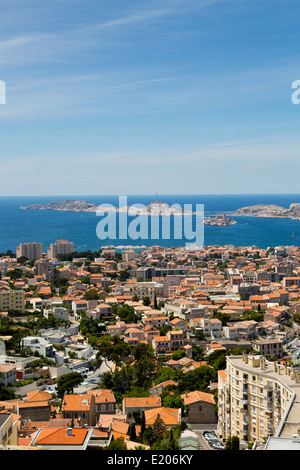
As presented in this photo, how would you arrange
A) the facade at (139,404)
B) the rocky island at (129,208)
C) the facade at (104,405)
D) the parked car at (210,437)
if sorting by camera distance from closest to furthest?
the parked car at (210,437) → the facade at (139,404) → the facade at (104,405) → the rocky island at (129,208)

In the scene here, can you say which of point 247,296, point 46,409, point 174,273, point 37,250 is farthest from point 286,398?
point 37,250

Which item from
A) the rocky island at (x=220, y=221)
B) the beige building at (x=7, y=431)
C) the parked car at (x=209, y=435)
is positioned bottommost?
the parked car at (x=209, y=435)

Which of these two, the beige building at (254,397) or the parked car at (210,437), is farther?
the parked car at (210,437)

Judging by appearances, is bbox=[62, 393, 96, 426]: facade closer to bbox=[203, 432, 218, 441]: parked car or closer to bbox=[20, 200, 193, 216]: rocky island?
bbox=[203, 432, 218, 441]: parked car

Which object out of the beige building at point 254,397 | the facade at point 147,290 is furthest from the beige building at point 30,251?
the beige building at point 254,397

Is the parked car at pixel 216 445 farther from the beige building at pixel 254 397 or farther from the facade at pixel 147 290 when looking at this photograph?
the facade at pixel 147 290

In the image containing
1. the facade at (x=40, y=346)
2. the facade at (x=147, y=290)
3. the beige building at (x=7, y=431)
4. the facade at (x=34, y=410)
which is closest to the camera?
the beige building at (x=7, y=431)

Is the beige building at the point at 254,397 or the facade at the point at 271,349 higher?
the beige building at the point at 254,397

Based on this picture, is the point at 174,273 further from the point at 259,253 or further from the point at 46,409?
the point at 46,409
